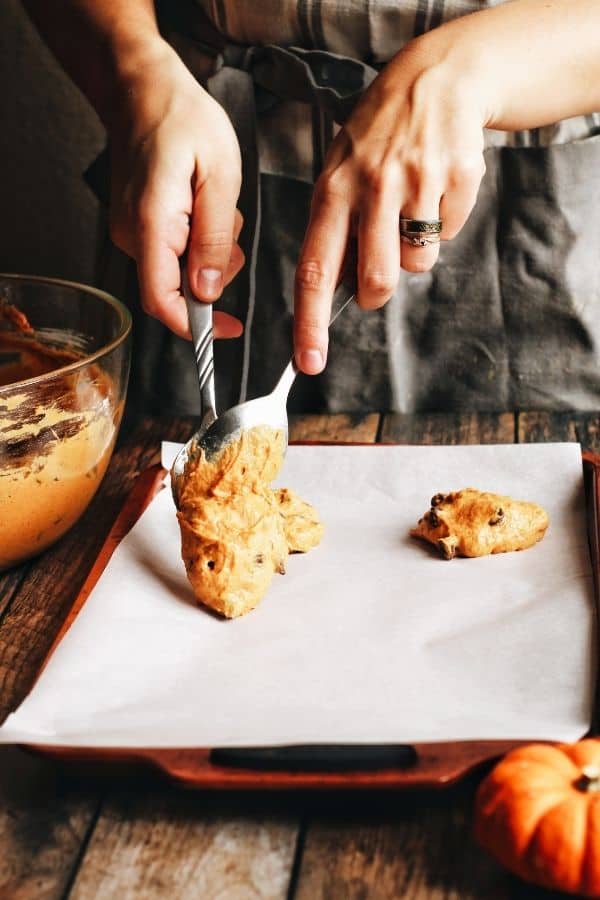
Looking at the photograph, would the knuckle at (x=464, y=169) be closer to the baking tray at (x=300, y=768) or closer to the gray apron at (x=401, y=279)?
the gray apron at (x=401, y=279)

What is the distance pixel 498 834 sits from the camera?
86cm

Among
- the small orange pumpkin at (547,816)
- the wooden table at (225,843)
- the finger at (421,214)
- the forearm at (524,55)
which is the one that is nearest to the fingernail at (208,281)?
the finger at (421,214)

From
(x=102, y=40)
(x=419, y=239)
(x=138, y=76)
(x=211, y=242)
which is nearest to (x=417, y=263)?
(x=419, y=239)

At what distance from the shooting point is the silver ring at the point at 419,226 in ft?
4.16

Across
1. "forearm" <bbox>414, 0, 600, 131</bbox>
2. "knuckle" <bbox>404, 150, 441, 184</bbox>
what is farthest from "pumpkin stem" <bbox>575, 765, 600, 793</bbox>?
"forearm" <bbox>414, 0, 600, 131</bbox>

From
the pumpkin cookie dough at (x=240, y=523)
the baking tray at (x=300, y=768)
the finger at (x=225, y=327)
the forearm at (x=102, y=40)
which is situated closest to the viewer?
the baking tray at (x=300, y=768)

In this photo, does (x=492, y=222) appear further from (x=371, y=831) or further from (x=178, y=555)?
(x=371, y=831)

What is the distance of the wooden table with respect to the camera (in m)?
0.89

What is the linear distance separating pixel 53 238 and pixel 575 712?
6.74 ft

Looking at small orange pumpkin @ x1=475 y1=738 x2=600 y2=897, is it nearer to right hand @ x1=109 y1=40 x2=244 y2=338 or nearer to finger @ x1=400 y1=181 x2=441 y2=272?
finger @ x1=400 y1=181 x2=441 y2=272

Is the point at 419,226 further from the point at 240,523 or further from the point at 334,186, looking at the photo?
the point at 240,523

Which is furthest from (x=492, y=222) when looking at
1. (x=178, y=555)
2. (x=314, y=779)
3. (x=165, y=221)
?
(x=314, y=779)

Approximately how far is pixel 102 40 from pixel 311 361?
25.3 inches

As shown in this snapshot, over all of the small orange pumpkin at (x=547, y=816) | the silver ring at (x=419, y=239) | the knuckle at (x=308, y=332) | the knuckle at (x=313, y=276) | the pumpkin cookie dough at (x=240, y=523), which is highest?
the silver ring at (x=419, y=239)
